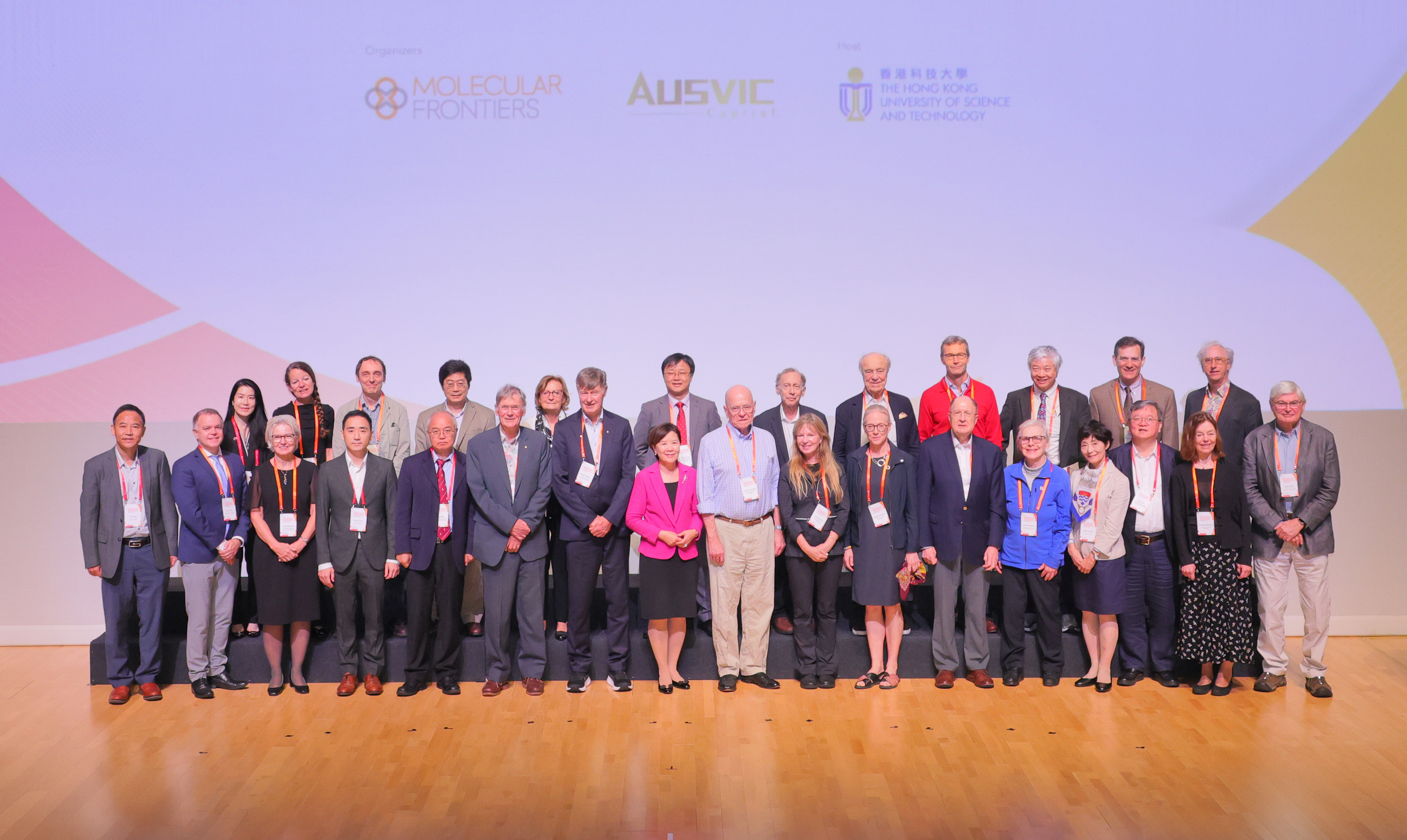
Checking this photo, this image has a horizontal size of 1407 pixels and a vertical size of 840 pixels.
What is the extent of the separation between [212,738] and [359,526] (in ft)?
3.56

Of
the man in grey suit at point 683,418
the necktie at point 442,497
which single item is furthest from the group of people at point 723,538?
the man in grey suit at point 683,418

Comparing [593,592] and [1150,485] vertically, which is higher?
[1150,485]

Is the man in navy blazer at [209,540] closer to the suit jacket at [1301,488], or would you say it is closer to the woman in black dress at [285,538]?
the woman in black dress at [285,538]

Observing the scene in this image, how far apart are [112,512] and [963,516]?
13.4 feet

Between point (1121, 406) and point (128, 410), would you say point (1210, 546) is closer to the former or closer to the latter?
point (1121, 406)

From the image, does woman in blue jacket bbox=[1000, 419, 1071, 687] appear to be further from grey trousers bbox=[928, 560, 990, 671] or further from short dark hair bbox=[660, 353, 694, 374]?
short dark hair bbox=[660, 353, 694, 374]

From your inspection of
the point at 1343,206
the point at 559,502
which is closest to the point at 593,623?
the point at 559,502

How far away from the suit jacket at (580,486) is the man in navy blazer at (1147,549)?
244 cm

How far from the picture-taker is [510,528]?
4.57 meters

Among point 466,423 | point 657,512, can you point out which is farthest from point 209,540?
point 657,512

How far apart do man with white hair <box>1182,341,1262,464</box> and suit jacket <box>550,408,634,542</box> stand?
291cm

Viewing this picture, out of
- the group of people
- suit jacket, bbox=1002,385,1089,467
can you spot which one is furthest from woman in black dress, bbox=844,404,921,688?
suit jacket, bbox=1002,385,1089,467

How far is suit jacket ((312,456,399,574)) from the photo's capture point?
15.0 feet

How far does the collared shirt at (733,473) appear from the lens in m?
4.59
